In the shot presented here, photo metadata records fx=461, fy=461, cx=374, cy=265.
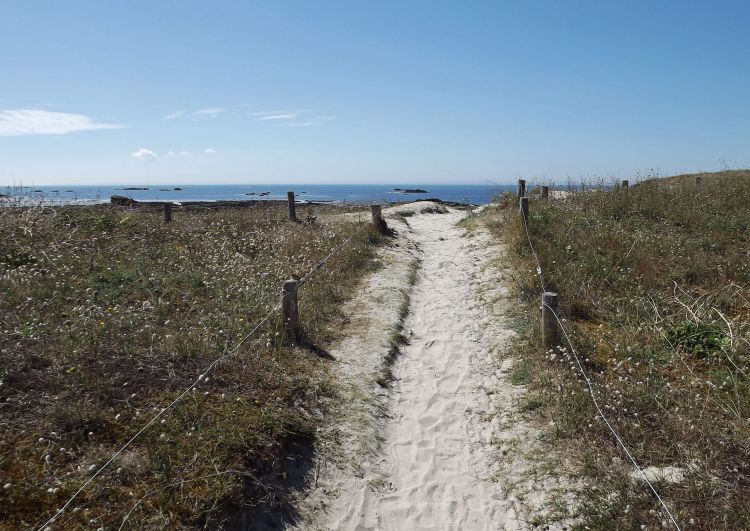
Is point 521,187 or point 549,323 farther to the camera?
point 521,187

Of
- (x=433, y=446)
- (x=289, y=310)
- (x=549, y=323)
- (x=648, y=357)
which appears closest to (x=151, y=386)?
(x=289, y=310)

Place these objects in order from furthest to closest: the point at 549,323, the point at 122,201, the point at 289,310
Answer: the point at 122,201 < the point at 289,310 < the point at 549,323

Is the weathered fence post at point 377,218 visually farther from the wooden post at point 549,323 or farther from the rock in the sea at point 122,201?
Result: the rock in the sea at point 122,201

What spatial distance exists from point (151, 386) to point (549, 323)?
18.9 feet

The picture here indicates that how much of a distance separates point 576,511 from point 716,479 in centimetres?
128

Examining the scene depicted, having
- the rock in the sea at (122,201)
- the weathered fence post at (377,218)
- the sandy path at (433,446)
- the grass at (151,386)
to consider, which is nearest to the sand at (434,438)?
the sandy path at (433,446)

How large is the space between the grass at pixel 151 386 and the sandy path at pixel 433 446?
0.91 meters

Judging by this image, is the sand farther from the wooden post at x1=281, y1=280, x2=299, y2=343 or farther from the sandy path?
the wooden post at x1=281, y1=280, x2=299, y2=343

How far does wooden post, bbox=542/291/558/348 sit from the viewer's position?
728 cm

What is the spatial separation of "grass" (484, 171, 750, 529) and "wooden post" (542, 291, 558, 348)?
177 millimetres

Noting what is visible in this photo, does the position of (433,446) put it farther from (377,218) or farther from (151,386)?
(377,218)

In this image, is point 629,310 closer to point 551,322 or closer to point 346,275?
point 551,322

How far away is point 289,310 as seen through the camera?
7824 millimetres

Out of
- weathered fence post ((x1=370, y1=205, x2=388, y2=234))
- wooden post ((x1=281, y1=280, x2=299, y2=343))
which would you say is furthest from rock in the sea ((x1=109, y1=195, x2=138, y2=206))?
wooden post ((x1=281, y1=280, x2=299, y2=343))
